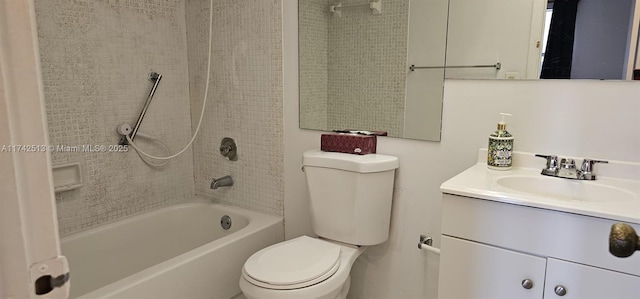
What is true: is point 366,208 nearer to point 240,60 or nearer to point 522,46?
point 522,46

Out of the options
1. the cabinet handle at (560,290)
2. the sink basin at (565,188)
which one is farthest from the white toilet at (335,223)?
the cabinet handle at (560,290)

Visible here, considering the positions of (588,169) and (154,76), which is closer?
(588,169)

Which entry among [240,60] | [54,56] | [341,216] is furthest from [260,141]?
[54,56]

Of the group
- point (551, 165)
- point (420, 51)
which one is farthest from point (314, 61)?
point (551, 165)

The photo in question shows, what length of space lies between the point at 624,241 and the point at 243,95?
1826 millimetres

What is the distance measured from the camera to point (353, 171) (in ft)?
5.58

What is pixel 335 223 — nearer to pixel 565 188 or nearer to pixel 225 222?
pixel 225 222

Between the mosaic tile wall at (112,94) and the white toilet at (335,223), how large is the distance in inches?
35.8

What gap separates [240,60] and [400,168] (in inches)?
39.3

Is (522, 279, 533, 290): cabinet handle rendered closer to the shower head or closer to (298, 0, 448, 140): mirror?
(298, 0, 448, 140): mirror

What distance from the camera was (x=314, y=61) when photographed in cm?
204

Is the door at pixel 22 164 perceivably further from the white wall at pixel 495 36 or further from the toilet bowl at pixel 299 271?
the white wall at pixel 495 36

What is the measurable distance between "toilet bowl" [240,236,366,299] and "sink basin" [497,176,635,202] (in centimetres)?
67

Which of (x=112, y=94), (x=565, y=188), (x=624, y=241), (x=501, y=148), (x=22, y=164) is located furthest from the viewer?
(x=112, y=94)
